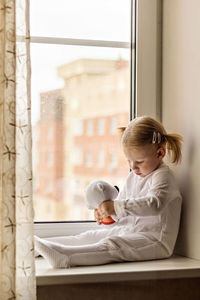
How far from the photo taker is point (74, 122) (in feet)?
6.45

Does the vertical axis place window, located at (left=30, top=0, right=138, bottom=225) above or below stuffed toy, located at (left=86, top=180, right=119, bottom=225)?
above

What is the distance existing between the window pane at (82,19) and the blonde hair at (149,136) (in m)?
0.42

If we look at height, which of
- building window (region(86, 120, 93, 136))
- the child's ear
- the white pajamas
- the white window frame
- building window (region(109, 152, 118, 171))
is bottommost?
the white pajamas

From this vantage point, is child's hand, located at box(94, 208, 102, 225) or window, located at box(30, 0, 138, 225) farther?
window, located at box(30, 0, 138, 225)

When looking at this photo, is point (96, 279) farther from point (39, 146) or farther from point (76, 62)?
point (76, 62)

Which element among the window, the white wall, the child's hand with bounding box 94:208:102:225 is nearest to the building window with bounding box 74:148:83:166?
the window

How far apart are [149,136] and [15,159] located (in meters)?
0.50

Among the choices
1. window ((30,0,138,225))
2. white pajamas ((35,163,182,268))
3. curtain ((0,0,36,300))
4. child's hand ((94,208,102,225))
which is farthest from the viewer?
window ((30,0,138,225))

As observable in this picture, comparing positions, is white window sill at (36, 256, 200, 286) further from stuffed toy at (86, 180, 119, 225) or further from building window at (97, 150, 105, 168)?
building window at (97, 150, 105, 168)

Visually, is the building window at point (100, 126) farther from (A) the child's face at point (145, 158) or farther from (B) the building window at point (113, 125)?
(A) the child's face at point (145, 158)

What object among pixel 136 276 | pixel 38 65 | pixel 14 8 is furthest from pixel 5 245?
pixel 38 65

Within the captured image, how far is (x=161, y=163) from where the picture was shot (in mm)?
1820

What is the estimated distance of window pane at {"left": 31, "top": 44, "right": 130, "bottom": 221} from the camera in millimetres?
1922

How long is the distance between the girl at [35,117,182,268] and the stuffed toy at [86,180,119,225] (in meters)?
0.03
